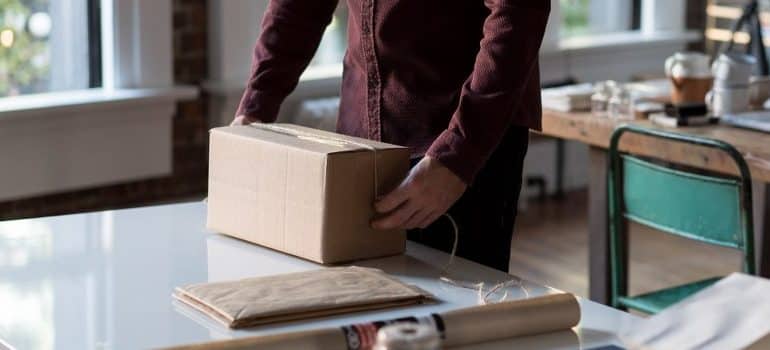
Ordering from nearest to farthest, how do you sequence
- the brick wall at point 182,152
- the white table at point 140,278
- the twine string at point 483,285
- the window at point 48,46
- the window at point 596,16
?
the white table at point 140,278 → the twine string at point 483,285 → the window at point 48,46 → the brick wall at point 182,152 → the window at point 596,16

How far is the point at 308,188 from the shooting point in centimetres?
178

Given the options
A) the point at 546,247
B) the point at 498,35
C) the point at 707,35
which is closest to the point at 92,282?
the point at 498,35

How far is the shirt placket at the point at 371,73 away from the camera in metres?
2.07

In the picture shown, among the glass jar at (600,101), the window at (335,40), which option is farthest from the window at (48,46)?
the glass jar at (600,101)

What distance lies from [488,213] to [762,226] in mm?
1314

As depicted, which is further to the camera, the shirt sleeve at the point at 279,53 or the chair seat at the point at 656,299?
the chair seat at the point at 656,299

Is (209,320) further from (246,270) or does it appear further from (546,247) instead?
(546,247)

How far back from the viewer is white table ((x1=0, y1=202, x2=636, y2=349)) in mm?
1506

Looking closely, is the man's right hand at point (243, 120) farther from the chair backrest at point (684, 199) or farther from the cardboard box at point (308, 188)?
the chair backrest at point (684, 199)

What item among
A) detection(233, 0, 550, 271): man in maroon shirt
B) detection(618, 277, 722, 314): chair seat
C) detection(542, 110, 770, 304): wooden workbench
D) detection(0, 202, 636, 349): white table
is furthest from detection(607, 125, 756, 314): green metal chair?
detection(0, 202, 636, 349): white table

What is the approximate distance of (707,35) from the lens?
591 centimetres

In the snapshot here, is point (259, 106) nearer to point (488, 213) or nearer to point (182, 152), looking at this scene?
point (488, 213)

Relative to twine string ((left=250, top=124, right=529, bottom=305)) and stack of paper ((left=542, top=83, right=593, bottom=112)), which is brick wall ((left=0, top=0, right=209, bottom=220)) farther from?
twine string ((left=250, top=124, right=529, bottom=305))

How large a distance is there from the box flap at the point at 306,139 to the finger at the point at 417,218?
0.31ft
